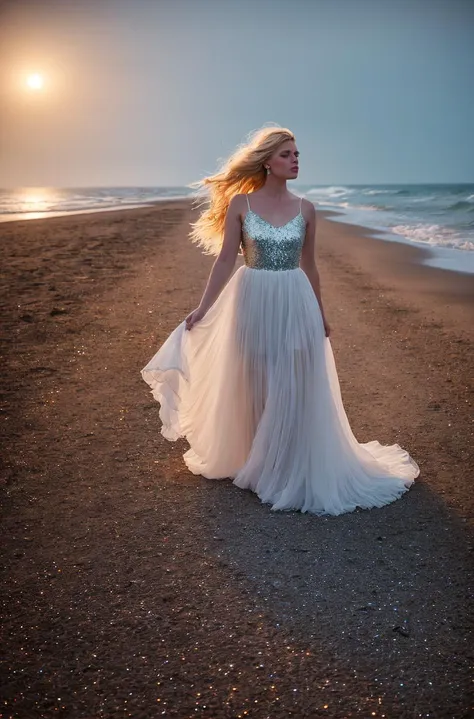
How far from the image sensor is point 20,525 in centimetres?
339

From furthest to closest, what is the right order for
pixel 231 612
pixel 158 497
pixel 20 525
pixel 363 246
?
pixel 363 246 → pixel 158 497 → pixel 20 525 → pixel 231 612

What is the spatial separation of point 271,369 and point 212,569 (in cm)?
130

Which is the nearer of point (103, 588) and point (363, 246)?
point (103, 588)

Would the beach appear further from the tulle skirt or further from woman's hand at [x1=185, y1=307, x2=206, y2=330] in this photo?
woman's hand at [x1=185, y1=307, x2=206, y2=330]

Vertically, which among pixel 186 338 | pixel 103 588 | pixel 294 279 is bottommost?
pixel 103 588

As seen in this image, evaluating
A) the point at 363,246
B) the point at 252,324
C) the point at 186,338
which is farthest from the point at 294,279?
the point at 363,246

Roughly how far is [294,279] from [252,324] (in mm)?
389

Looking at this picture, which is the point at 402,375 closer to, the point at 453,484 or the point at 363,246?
the point at 453,484

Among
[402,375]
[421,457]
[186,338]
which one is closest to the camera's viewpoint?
[186,338]

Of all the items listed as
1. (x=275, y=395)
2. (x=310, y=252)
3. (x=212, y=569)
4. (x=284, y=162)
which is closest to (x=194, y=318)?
(x=275, y=395)

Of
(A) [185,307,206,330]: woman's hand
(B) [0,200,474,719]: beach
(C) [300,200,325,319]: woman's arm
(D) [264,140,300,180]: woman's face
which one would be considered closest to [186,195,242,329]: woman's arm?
(A) [185,307,206,330]: woman's hand

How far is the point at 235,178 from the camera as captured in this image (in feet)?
12.8

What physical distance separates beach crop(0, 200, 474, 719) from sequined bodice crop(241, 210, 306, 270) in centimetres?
147

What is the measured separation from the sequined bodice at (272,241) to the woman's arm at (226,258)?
6cm
